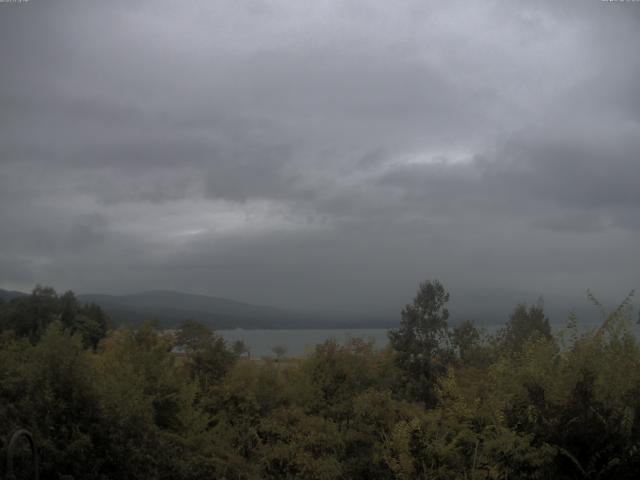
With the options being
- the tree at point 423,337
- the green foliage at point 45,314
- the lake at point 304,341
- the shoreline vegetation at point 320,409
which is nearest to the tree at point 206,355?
the shoreline vegetation at point 320,409

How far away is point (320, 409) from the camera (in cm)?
2028

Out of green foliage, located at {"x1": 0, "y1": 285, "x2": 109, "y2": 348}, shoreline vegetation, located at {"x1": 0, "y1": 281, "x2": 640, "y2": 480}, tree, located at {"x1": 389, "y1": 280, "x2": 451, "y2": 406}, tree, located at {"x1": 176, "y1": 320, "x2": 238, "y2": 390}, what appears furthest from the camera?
green foliage, located at {"x1": 0, "y1": 285, "x2": 109, "y2": 348}

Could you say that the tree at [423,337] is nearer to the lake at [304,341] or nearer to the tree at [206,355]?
the lake at [304,341]

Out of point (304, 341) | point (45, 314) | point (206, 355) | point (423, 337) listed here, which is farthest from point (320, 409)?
point (45, 314)

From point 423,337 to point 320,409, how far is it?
10.8 meters

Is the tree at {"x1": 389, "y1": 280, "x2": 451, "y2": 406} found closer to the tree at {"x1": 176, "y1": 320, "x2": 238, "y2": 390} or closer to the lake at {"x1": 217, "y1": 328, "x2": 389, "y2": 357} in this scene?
the lake at {"x1": 217, "y1": 328, "x2": 389, "y2": 357}

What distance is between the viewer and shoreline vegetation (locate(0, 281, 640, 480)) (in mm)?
10219

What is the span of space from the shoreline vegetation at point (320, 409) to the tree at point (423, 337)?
0.19 m

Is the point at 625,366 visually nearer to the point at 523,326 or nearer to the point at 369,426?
the point at 369,426

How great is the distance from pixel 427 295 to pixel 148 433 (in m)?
17.7

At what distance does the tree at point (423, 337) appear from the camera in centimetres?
2898

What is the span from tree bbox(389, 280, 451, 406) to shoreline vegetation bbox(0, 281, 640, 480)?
19 cm

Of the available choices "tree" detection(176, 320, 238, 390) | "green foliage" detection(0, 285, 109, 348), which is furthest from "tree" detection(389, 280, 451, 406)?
"green foliage" detection(0, 285, 109, 348)

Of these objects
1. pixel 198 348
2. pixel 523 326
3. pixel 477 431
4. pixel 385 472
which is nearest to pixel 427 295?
pixel 523 326
